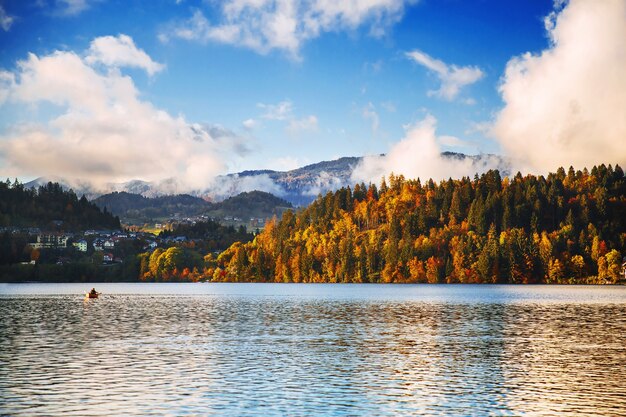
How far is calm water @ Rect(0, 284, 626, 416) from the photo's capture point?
138 feet

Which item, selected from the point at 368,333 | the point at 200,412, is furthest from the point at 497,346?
the point at 200,412

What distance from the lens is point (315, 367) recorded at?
56312 millimetres

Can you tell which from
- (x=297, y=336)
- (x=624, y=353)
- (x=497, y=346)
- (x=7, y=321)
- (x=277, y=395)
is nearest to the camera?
(x=277, y=395)

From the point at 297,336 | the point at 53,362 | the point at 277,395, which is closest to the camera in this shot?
the point at 277,395

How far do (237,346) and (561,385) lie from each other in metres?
31.6

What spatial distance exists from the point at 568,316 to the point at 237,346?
5715cm

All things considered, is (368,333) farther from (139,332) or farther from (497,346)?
(139,332)

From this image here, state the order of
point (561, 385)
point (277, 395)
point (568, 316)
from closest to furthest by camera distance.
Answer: point (277, 395) < point (561, 385) < point (568, 316)

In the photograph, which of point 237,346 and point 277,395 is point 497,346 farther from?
point 277,395

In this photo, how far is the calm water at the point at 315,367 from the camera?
4216 cm

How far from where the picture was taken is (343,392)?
4609cm

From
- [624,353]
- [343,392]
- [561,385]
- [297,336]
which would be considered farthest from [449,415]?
[297,336]

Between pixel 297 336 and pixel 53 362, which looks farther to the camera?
pixel 297 336

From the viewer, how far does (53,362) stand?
58906 mm
